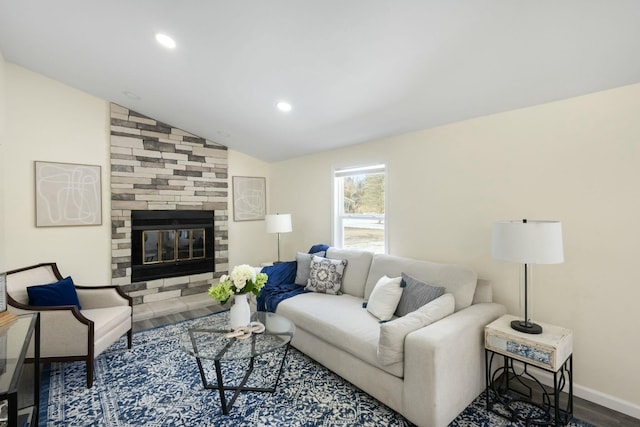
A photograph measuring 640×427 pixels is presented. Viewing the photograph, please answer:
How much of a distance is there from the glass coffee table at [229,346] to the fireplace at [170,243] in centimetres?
230

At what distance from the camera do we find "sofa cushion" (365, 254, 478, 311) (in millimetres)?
2518

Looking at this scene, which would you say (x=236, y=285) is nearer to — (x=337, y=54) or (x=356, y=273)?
(x=356, y=273)

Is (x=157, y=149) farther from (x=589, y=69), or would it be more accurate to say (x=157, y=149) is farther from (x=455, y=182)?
(x=589, y=69)

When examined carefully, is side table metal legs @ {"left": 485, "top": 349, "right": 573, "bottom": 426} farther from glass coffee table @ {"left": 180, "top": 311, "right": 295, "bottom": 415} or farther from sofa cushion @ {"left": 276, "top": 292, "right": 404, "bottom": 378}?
glass coffee table @ {"left": 180, "top": 311, "right": 295, "bottom": 415}

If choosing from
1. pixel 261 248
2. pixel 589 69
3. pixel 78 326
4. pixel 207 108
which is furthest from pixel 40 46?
pixel 589 69

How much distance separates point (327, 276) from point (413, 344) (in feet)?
5.15

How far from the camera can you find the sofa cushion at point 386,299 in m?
2.62

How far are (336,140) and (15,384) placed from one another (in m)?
3.43

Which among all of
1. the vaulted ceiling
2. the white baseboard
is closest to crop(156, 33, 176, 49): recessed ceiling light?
the vaulted ceiling

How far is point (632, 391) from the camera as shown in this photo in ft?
6.67

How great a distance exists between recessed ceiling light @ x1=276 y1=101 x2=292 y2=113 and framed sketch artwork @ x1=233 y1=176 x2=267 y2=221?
6.80 feet

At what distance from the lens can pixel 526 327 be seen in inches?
81.4

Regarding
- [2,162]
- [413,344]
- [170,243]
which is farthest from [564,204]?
[2,162]

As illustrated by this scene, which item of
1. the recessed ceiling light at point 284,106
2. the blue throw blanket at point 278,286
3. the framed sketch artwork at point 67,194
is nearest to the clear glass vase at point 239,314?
the blue throw blanket at point 278,286
